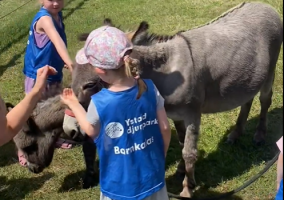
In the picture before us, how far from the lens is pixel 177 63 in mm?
3389

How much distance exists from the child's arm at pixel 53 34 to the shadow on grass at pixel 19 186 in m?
1.44

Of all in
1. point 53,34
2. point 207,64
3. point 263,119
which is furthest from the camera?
point 263,119

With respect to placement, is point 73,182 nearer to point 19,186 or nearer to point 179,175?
point 19,186

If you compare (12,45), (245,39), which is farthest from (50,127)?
(12,45)

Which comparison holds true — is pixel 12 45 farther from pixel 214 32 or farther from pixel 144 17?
pixel 214 32

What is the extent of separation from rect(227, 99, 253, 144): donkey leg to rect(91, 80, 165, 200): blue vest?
86.9 inches

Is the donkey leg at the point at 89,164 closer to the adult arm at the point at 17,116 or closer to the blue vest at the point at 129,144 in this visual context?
the blue vest at the point at 129,144

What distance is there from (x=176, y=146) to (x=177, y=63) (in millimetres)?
1463

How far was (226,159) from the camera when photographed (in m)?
4.31

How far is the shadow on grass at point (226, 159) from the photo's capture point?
4.01 metres

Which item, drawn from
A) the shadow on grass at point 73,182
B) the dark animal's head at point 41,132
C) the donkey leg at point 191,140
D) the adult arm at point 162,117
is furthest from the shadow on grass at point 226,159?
the adult arm at point 162,117

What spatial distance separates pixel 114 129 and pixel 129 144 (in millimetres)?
124

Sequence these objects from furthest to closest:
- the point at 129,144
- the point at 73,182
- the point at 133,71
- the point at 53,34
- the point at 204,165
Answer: the point at 204,165, the point at 73,182, the point at 53,34, the point at 129,144, the point at 133,71

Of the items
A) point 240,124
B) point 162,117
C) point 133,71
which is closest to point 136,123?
point 162,117
